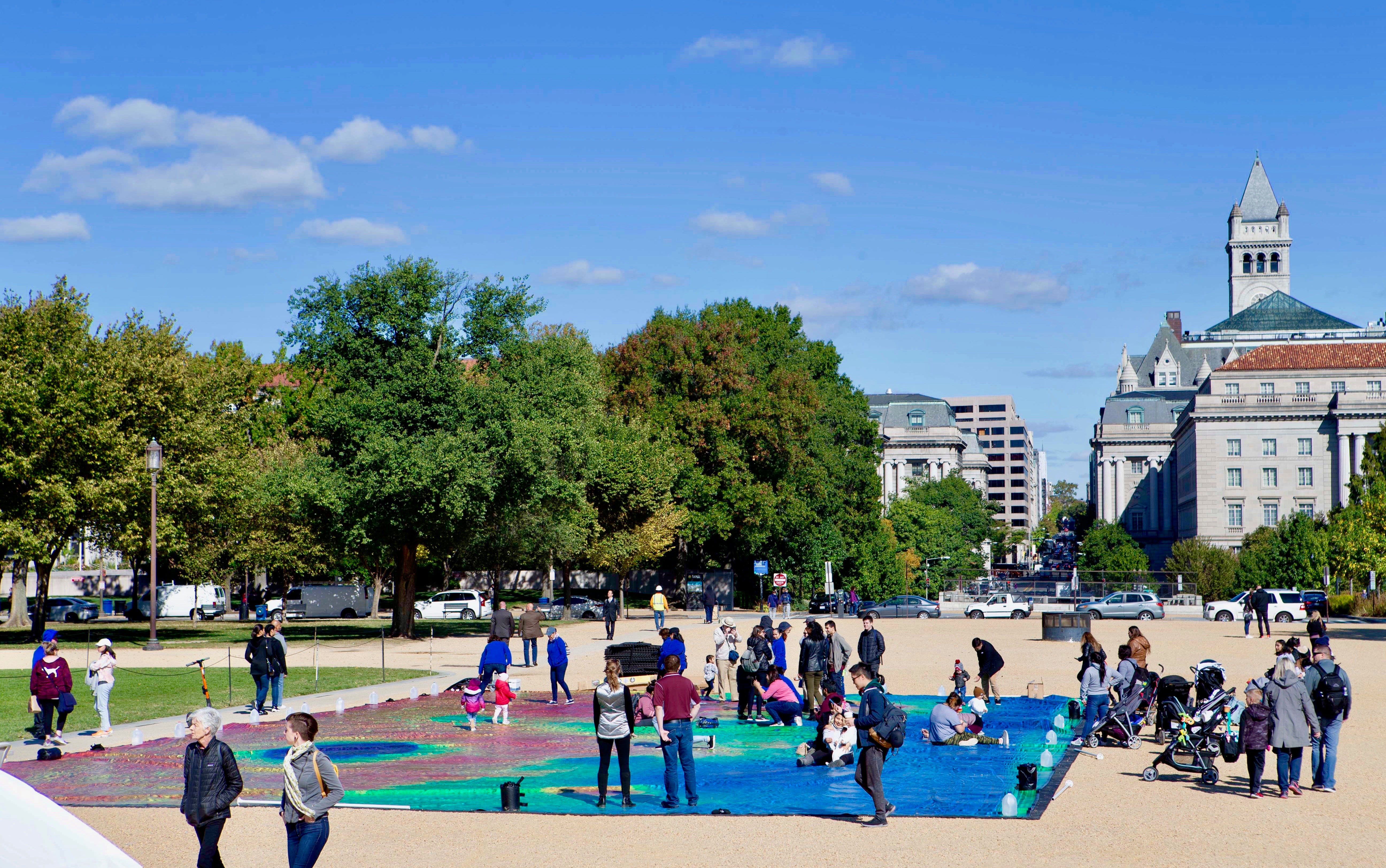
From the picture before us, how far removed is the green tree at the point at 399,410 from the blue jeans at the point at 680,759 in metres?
24.3

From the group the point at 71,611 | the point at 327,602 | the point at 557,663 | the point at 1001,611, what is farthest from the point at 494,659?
the point at 71,611

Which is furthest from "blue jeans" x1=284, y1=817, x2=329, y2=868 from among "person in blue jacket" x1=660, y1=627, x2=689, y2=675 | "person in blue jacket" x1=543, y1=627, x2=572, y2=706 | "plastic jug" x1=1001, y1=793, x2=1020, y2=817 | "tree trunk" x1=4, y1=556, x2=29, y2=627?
"tree trunk" x1=4, y1=556, x2=29, y2=627

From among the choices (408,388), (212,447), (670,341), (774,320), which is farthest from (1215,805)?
(774,320)

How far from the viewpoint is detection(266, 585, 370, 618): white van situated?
2571 inches

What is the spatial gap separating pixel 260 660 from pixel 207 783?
13.2m

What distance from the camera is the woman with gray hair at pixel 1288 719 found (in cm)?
1436

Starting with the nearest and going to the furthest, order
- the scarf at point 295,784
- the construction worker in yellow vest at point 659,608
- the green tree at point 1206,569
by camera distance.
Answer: the scarf at point 295,784
the construction worker in yellow vest at point 659,608
the green tree at point 1206,569

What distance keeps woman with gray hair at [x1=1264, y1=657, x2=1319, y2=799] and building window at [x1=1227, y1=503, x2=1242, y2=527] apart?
356 ft

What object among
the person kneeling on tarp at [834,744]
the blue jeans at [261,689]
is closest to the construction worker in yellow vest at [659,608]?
the blue jeans at [261,689]

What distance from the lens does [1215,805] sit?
14.3 meters

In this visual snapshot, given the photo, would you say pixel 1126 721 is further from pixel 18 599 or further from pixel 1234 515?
pixel 1234 515

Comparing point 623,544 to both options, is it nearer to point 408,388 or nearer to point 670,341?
point 670,341

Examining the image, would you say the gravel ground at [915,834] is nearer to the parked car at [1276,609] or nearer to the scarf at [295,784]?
the scarf at [295,784]

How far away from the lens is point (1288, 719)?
1438 cm
